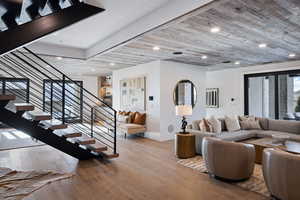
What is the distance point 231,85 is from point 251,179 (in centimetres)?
552

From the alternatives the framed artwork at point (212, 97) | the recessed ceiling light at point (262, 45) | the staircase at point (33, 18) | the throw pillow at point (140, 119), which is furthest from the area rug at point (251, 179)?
the framed artwork at point (212, 97)

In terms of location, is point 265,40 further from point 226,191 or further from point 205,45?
point 226,191

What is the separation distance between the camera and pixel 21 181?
314cm

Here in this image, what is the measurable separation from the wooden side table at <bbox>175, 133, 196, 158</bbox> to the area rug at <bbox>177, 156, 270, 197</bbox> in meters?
0.15

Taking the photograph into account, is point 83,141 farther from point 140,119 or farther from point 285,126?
point 285,126

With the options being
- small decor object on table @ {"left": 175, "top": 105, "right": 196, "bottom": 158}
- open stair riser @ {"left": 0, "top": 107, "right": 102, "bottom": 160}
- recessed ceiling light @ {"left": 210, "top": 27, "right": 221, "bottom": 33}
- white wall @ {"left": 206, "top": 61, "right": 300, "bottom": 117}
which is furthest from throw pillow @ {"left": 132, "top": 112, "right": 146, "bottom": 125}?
recessed ceiling light @ {"left": 210, "top": 27, "right": 221, "bottom": 33}

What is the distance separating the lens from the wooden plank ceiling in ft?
9.27

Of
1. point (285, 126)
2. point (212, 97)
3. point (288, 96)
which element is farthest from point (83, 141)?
point (288, 96)

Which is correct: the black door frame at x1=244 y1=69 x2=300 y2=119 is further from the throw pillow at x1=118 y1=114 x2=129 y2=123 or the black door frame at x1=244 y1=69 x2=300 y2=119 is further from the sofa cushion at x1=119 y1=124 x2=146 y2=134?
the throw pillow at x1=118 y1=114 x2=129 y2=123

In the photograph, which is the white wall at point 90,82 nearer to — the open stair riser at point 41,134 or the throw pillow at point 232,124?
the open stair riser at point 41,134

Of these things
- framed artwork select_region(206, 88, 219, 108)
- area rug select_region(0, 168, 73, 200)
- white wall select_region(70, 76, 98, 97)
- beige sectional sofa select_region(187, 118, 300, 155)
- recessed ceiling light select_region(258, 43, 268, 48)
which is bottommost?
area rug select_region(0, 168, 73, 200)

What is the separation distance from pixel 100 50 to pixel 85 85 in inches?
232

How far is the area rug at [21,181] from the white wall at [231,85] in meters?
6.79

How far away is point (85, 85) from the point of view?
1073 cm
